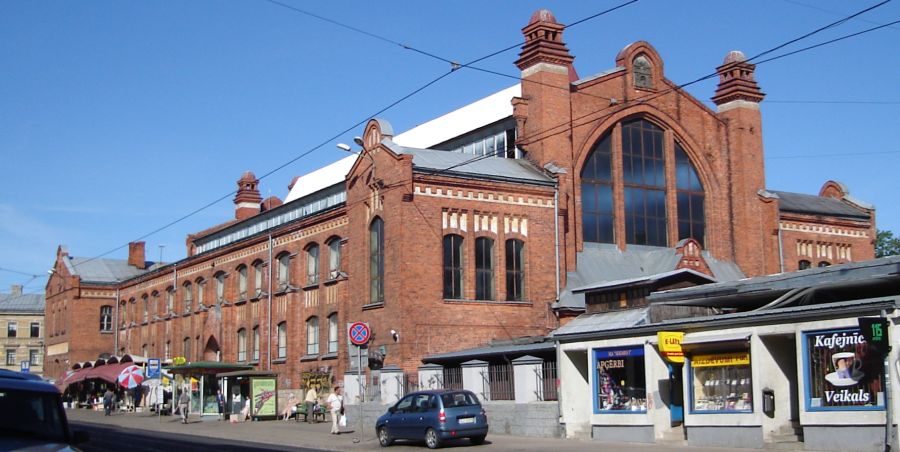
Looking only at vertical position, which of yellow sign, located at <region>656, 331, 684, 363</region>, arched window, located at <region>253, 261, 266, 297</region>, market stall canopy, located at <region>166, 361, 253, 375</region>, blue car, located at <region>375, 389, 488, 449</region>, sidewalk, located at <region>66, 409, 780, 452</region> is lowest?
sidewalk, located at <region>66, 409, 780, 452</region>

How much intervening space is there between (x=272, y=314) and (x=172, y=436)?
16135 millimetres

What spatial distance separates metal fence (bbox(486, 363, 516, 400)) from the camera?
102 ft

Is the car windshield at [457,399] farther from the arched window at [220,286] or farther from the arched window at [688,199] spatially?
the arched window at [220,286]

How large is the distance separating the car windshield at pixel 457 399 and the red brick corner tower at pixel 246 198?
137 feet

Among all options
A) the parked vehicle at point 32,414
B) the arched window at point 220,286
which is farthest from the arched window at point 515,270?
the parked vehicle at point 32,414

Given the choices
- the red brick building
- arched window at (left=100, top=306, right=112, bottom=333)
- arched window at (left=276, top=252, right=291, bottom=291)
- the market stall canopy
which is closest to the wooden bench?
the red brick building

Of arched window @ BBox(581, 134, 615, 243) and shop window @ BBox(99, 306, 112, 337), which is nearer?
arched window @ BBox(581, 134, 615, 243)

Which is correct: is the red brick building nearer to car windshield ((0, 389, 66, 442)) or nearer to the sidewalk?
the sidewalk

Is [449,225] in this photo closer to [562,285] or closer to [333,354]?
[562,285]

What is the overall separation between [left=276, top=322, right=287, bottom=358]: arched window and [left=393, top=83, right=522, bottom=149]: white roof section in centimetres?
1153

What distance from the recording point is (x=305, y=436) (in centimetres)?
3225

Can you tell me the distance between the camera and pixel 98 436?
109 ft

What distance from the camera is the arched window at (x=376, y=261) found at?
130 feet

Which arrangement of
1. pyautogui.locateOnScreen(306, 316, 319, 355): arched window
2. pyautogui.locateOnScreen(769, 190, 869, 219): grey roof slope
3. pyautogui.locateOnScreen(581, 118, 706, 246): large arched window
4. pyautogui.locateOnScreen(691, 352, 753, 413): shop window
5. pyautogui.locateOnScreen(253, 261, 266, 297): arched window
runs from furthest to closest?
pyautogui.locateOnScreen(253, 261, 266, 297): arched window, pyautogui.locateOnScreen(769, 190, 869, 219): grey roof slope, pyautogui.locateOnScreen(306, 316, 319, 355): arched window, pyautogui.locateOnScreen(581, 118, 706, 246): large arched window, pyautogui.locateOnScreen(691, 352, 753, 413): shop window
